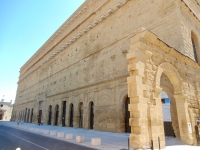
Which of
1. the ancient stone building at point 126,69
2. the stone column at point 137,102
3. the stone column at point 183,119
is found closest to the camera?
the stone column at point 137,102

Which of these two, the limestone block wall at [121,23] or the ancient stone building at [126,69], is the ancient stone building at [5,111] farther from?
the limestone block wall at [121,23]

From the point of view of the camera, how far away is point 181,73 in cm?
827

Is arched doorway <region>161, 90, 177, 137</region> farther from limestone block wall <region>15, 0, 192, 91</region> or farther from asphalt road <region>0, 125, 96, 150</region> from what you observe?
asphalt road <region>0, 125, 96, 150</region>

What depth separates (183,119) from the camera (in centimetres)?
746

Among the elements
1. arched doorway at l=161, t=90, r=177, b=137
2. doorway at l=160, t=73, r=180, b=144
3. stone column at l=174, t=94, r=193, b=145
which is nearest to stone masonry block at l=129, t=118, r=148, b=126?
stone column at l=174, t=94, r=193, b=145

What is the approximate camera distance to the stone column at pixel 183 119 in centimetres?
719

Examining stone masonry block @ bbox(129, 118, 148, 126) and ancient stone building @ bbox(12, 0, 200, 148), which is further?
ancient stone building @ bbox(12, 0, 200, 148)

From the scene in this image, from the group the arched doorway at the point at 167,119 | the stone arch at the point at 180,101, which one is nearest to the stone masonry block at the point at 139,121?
the stone arch at the point at 180,101

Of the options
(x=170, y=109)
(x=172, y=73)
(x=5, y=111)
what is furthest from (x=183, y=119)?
(x=5, y=111)

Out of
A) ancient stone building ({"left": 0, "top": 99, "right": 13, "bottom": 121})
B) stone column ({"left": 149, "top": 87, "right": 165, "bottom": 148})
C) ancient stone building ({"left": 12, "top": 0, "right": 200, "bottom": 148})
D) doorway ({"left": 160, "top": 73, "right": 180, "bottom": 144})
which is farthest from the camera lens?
ancient stone building ({"left": 0, "top": 99, "right": 13, "bottom": 121})

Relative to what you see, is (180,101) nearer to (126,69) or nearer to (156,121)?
(156,121)

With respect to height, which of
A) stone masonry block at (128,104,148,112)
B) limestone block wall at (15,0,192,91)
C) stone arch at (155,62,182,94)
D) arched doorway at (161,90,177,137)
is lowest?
arched doorway at (161,90,177,137)

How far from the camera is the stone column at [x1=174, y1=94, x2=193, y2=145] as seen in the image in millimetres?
7189

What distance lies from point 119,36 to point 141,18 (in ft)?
8.80
